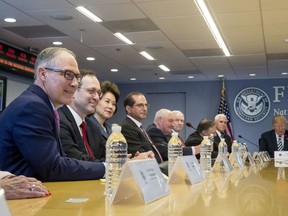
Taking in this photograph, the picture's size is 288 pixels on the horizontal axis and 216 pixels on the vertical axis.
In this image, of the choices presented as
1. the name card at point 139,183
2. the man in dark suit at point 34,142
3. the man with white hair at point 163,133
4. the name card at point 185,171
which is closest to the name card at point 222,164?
the name card at point 185,171

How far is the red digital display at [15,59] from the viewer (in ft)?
22.8

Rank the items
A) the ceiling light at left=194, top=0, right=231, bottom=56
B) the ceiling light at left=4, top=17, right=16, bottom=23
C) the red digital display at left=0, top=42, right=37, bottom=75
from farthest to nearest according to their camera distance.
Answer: the red digital display at left=0, top=42, right=37, bottom=75 < the ceiling light at left=4, top=17, right=16, bottom=23 < the ceiling light at left=194, top=0, right=231, bottom=56

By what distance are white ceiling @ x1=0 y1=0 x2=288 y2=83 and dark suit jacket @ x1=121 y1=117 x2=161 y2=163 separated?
189 cm

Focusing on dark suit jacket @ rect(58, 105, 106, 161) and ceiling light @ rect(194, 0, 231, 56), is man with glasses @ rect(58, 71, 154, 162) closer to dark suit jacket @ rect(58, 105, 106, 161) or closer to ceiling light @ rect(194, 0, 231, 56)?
dark suit jacket @ rect(58, 105, 106, 161)

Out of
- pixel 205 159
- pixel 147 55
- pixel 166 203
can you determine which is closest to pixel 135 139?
pixel 205 159

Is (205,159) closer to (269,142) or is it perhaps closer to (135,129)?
(135,129)

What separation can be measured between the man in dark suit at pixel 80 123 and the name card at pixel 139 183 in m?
0.86

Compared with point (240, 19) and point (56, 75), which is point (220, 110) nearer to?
point (240, 19)

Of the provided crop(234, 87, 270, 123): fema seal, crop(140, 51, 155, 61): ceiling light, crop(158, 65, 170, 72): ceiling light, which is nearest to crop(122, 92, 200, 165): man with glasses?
crop(140, 51, 155, 61): ceiling light

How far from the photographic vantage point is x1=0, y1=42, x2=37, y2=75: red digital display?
6960 millimetres

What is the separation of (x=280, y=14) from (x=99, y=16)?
2.39 m

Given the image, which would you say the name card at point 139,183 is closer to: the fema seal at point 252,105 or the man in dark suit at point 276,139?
the man in dark suit at point 276,139

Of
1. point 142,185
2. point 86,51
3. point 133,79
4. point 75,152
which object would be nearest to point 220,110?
point 133,79

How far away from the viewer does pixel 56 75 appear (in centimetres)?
187
